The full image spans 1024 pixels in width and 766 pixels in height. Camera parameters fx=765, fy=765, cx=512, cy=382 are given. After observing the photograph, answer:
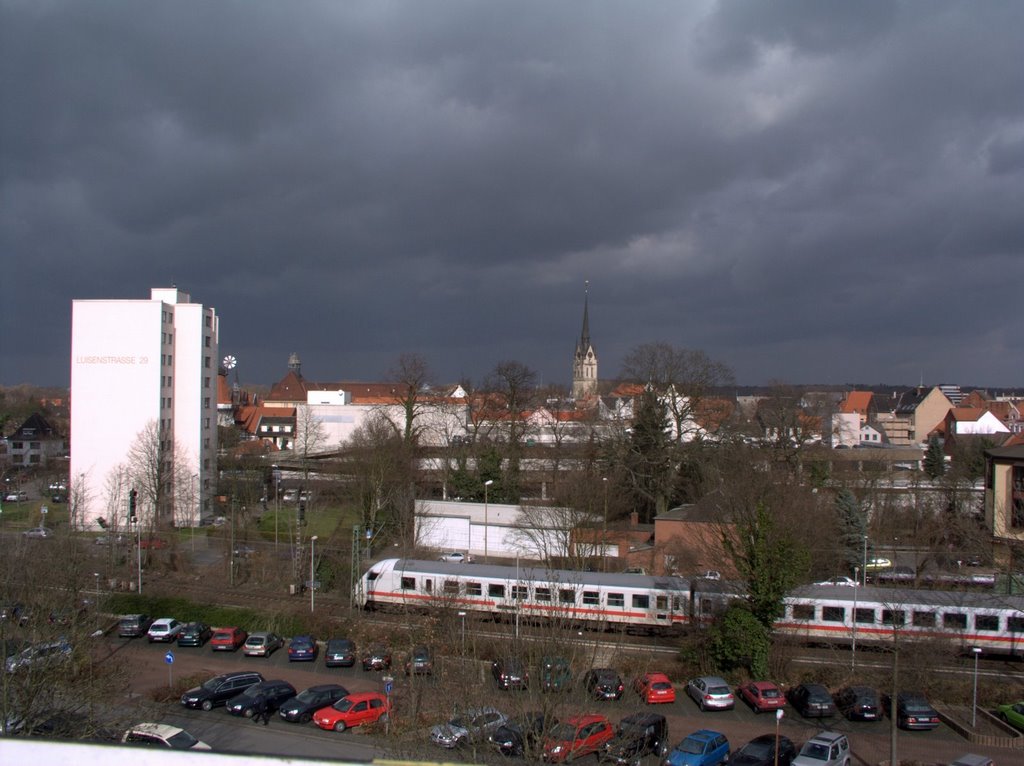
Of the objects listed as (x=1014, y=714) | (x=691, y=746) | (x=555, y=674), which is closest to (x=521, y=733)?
(x=555, y=674)

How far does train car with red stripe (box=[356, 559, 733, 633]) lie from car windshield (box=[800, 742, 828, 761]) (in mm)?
6777

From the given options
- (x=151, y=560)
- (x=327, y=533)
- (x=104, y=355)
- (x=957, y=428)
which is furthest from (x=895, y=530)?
(x=957, y=428)

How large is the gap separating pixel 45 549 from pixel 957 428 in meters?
76.3

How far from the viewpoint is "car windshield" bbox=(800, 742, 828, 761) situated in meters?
12.4

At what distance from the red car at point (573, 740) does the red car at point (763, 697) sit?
5.07 m

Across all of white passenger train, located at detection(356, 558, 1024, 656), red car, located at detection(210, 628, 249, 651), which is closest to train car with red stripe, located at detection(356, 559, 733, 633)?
white passenger train, located at detection(356, 558, 1024, 656)

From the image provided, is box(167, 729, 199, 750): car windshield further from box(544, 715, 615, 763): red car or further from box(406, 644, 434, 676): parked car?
box(544, 715, 615, 763): red car

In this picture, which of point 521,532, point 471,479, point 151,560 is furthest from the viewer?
point 471,479

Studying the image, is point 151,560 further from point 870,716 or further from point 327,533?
point 870,716

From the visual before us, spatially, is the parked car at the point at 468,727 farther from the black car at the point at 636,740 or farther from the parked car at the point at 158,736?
the parked car at the point at 158,736

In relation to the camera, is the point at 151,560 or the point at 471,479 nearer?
the point at 151,560

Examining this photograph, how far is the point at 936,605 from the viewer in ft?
61.6

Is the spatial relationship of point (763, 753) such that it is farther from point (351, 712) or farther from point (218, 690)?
point (218, 690)

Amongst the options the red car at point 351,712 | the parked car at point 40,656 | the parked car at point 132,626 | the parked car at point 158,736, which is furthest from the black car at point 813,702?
the parked car at point 132,626
